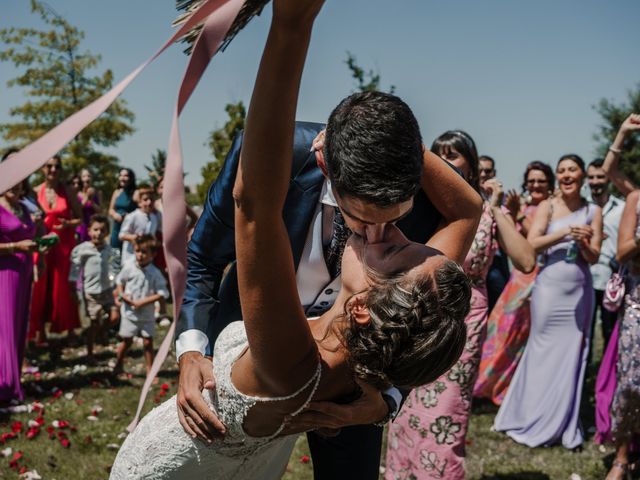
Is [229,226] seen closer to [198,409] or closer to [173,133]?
[198,409]

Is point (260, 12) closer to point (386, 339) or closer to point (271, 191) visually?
point (271, 191)

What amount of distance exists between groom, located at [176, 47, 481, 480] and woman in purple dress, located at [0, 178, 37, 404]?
3928mm

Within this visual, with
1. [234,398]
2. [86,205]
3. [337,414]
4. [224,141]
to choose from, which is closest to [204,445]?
[234,398]

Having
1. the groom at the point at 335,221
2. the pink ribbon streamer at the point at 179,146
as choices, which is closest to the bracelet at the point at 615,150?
the groom at the point at 335,221

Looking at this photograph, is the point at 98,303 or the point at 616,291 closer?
the point at 616,291

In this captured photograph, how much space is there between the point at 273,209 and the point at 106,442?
14.3 ft

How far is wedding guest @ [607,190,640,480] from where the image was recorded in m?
4.54

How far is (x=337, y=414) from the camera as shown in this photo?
1754 mm

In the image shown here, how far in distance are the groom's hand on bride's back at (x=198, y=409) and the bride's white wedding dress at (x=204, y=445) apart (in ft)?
0.08

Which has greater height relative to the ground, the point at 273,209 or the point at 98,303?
the point at 273,209

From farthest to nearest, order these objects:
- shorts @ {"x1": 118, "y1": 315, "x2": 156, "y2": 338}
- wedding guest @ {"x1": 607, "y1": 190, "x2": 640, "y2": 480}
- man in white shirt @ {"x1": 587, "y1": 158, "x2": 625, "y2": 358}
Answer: man in white shirt @ {"x1": 587, "y1": 158, "x2": 625, "y2": 358}, shorts @ {"x1": 118, "y1": 315, "x2": 156, "y2": 338}, wedding guest @ {"x1": 607, "y1": 190, "x2": 640, "y2": 480}

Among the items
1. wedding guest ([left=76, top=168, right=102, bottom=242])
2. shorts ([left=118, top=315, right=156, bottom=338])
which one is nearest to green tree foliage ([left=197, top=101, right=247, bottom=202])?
wedding guest ([left=76, top=168, right=102, bottom=242])

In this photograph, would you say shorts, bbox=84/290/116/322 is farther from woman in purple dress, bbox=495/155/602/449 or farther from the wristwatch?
the wristwatch

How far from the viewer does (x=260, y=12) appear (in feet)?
4.29
